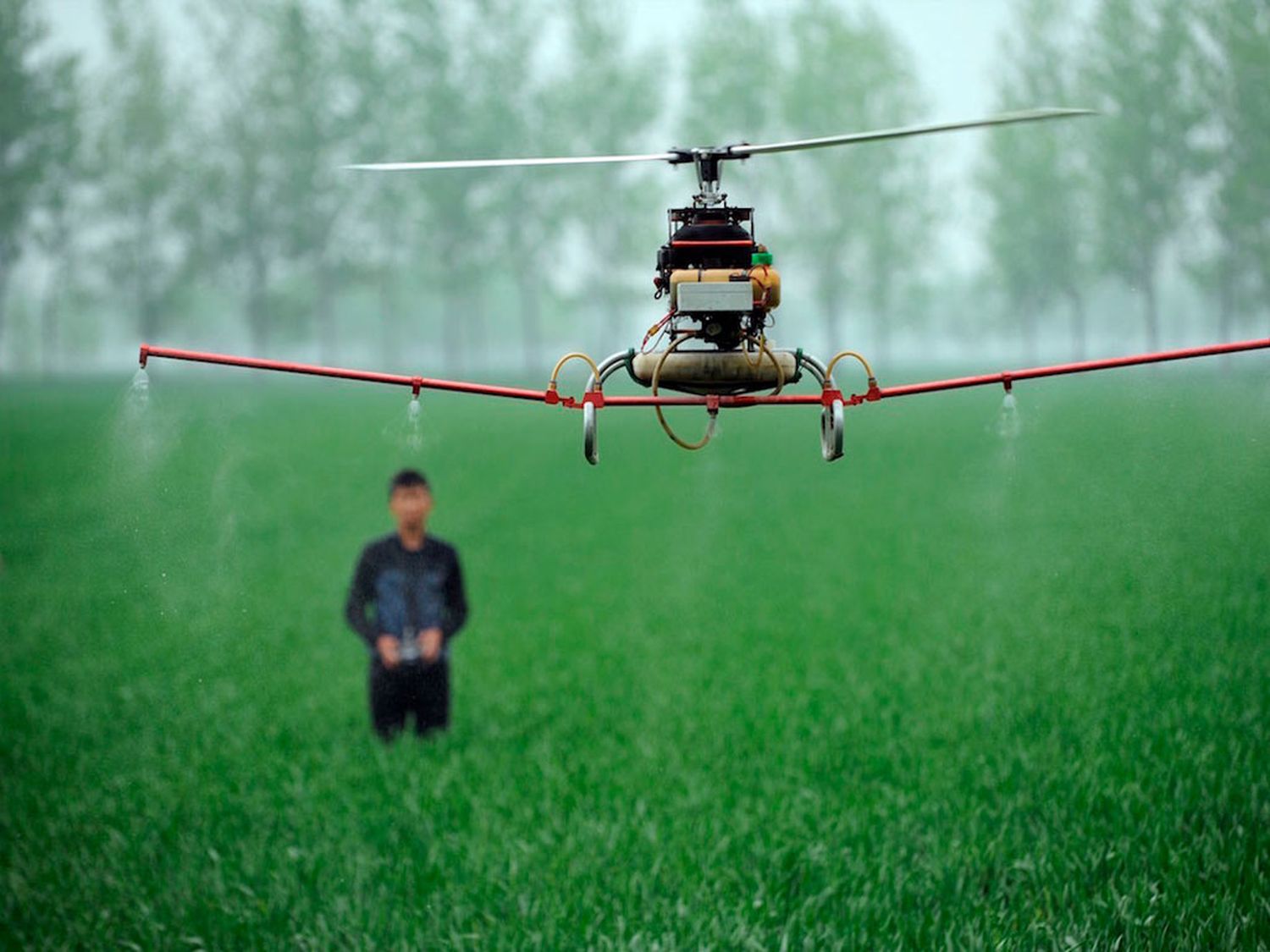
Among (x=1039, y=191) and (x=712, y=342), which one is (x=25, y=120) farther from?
(x=712, y=342)

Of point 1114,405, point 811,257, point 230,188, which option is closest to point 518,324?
point 230,188

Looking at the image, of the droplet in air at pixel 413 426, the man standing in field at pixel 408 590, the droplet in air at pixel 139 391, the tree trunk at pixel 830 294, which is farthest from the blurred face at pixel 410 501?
the tree trunk at pixel 830 294

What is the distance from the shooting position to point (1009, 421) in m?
3.44

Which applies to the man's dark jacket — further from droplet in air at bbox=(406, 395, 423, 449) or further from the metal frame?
the metal frame

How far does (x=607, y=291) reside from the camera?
22.8 metres

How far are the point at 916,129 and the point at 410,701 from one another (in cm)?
961

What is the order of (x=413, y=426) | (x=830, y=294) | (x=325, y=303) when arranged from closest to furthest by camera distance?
(x=413, y=426), (x=830, y=294), (x=325, y=303)

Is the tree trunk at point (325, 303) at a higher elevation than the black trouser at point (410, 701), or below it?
higher

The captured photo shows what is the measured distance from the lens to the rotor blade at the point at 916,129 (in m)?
2.29

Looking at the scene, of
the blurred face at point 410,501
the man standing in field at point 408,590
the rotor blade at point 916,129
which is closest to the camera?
the rotor blade at point 916,129

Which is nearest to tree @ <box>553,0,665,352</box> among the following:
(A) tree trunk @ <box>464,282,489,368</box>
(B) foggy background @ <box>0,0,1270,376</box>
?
(B) foggy background @ <box>0,0,1270,376</box>

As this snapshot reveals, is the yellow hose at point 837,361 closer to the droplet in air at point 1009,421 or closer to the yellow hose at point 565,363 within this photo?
the yellow hose at point 565,363

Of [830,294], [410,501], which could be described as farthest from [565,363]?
[830,294]

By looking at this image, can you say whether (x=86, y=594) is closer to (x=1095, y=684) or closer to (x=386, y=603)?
(x=386, y=603)
